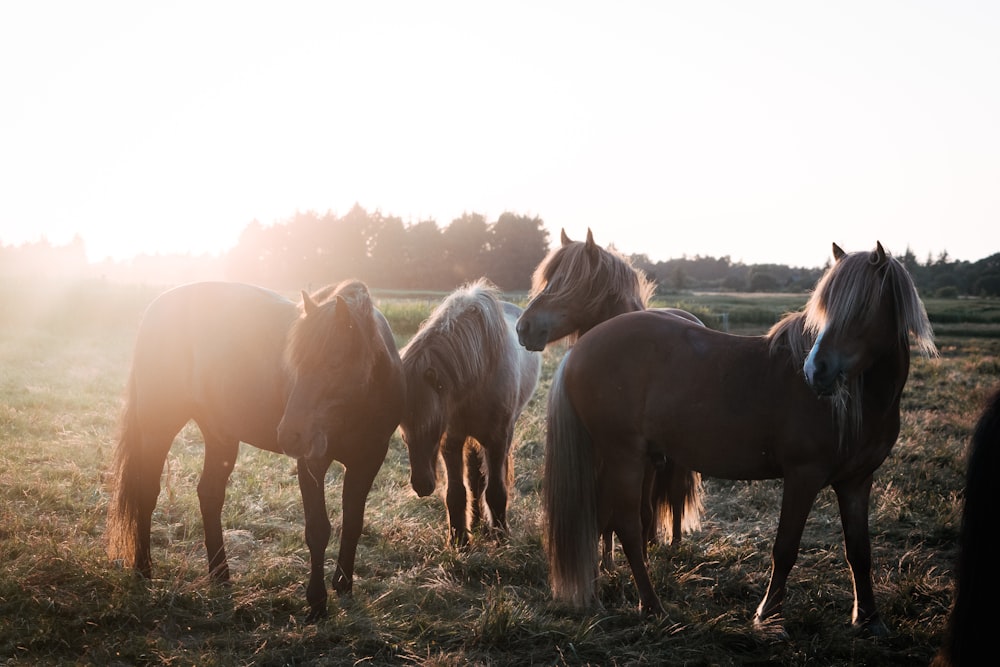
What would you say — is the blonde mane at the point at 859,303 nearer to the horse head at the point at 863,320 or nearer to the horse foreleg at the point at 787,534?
the horse head at the point at 863,320

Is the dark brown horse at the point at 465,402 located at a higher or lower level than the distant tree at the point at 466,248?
lower

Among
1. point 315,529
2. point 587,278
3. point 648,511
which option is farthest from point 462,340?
point 648,511

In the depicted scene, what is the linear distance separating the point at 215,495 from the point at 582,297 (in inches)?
115

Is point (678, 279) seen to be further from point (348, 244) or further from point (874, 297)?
point (874, 297)

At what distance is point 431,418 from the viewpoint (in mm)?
4402

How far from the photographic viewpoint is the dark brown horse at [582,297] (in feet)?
15.4

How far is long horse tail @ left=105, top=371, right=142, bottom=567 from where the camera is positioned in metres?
4.27

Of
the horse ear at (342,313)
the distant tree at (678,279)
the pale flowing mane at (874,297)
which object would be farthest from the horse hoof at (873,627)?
the distant tree at (678,279)

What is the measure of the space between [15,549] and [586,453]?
3.75 meters

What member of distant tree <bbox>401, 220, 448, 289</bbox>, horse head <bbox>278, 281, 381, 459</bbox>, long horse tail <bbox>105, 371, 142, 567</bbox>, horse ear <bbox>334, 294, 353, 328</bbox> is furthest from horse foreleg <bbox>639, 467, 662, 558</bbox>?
distant tree <bbox>401, 220, 448, 289</bbox>

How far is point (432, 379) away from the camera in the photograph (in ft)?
14.6

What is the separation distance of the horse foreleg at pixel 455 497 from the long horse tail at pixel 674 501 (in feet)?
4.88

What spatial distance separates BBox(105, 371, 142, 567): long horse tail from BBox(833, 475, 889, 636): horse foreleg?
14.5ft

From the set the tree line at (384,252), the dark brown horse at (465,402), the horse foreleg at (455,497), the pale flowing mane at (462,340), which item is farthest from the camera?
the tree line at (384,252)
